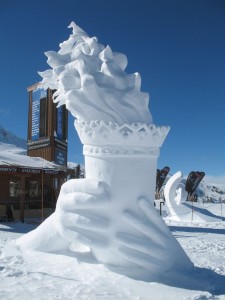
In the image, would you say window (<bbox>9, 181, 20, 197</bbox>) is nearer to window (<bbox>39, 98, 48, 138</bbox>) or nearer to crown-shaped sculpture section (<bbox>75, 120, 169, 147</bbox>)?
window (<bbox>39, 98, 48, 138</bbox>)

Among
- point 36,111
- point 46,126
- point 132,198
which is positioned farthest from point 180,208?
point 132,198

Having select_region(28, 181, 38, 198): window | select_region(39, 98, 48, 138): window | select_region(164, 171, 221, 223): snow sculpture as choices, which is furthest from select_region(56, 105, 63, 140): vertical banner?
select_region(164, 171, 221, 223): snow sculpture

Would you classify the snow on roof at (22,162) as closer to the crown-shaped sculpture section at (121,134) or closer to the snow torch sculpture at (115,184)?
the snow torch sculpture at (115,184)

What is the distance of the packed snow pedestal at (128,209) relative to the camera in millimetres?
5012

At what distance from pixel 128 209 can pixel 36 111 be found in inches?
577

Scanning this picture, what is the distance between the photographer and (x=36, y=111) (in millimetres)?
18891

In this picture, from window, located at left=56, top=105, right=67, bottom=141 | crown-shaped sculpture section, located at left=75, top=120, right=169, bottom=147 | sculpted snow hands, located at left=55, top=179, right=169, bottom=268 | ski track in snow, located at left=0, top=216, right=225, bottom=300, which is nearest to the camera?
ski track in snow, located at left=0, top=216, right=225, bottom=300

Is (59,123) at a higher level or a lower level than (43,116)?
lower

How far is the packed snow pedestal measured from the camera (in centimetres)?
501

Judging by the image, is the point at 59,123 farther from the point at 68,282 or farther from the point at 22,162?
the point at 68,282

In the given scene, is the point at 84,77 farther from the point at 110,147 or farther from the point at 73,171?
the point at 73,171

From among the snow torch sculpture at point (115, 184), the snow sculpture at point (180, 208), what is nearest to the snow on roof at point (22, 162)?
the snow sculpture at point (180, 208)

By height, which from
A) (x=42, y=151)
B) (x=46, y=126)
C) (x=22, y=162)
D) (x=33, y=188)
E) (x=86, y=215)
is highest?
(x=46, y=126)

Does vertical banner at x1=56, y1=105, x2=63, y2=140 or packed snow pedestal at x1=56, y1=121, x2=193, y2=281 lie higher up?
vertical banner at x1=56, y1=105, x2=63, y2=140
